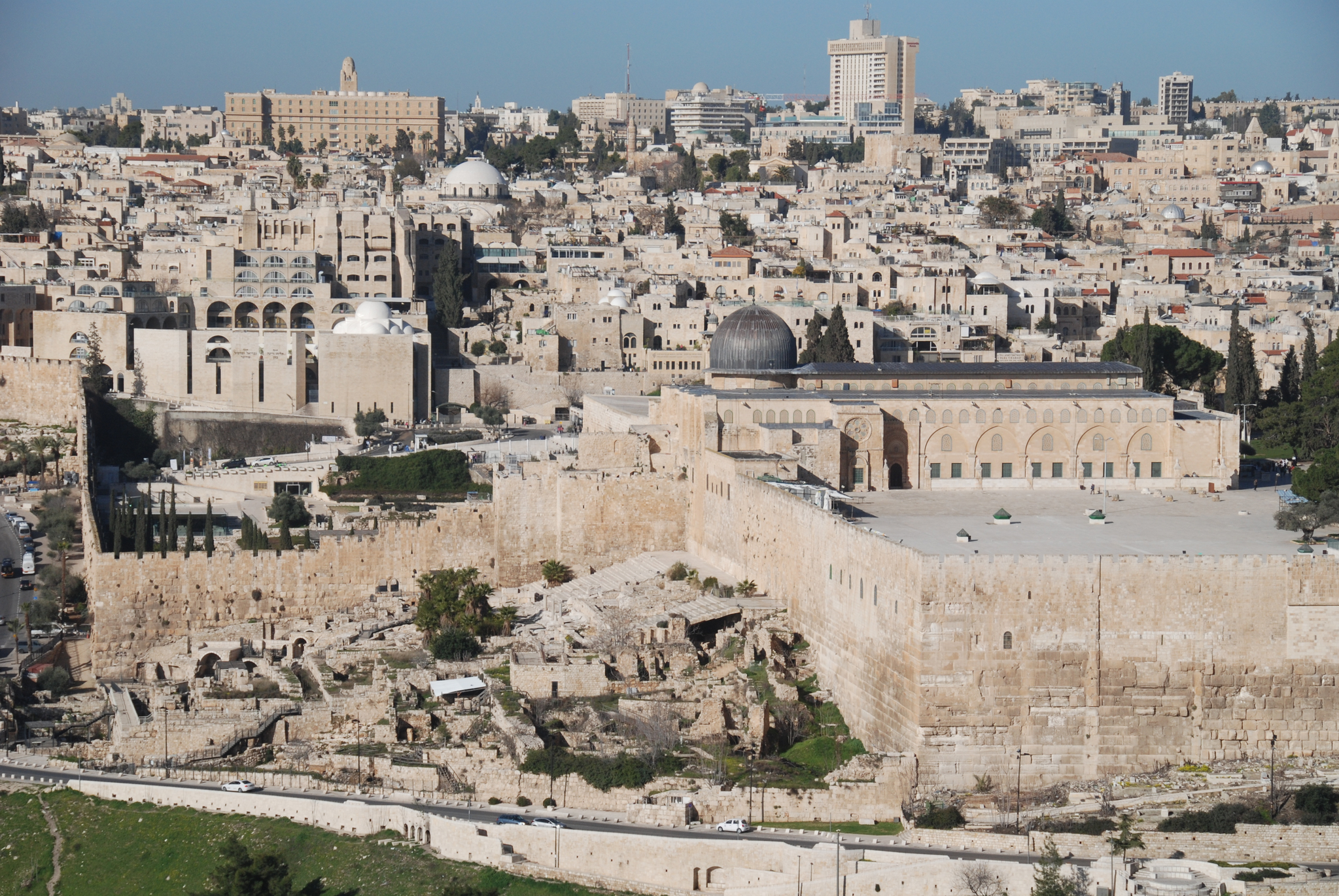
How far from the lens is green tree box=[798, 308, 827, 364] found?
195 ft

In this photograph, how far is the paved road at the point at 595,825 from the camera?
26.5m

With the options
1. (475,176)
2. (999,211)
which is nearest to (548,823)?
(475,176)

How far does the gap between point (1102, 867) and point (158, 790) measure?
509 inches

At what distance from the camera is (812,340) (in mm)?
60156

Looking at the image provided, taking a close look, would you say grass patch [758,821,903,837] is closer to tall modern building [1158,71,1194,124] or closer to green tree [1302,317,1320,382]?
green tree [1302,317,1320,382]

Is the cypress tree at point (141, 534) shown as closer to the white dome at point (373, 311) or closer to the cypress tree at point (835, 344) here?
the cypress tree at point (835, 344)

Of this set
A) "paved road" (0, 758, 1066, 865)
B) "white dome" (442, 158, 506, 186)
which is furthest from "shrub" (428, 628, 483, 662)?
"white dome" (442, 158, 506, 186)

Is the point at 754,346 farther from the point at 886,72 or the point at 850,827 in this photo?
the point at 886,72

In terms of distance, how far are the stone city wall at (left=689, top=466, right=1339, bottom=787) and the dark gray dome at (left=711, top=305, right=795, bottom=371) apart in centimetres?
1379

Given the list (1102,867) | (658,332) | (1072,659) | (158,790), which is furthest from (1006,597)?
(658,332)

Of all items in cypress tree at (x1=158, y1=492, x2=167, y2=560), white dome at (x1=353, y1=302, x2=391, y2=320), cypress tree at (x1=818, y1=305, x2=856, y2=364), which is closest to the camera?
cypress tree at (x1=158, y1=492, x2=167, y2=560)

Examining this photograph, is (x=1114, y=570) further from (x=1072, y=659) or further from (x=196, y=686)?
(x=196, y=686)

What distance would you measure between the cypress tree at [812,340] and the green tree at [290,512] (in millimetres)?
14812

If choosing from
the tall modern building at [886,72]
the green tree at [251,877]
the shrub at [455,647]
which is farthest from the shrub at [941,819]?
the tall modern building at [886,72]
